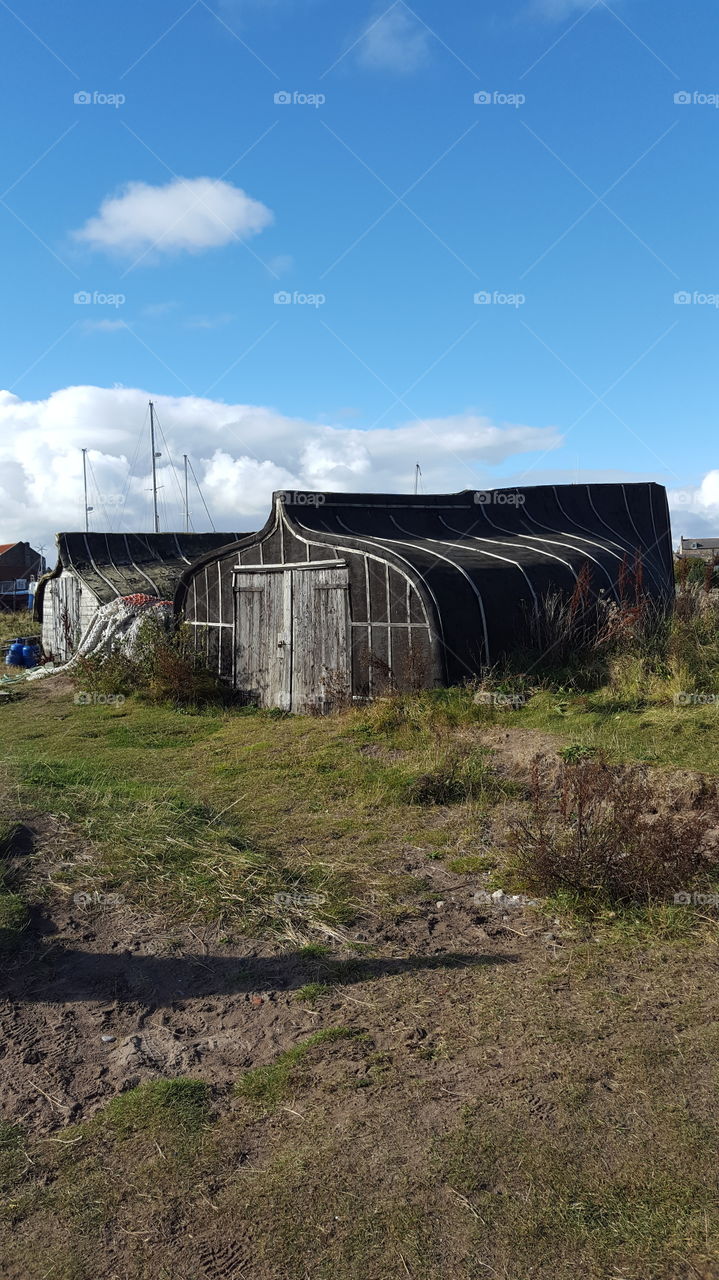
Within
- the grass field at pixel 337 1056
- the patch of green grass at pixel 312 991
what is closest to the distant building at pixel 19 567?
the grass field at pixel 337 1056

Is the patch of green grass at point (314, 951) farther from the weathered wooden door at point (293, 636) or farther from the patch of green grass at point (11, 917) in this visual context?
the weathered wooden door at point (293, 636)

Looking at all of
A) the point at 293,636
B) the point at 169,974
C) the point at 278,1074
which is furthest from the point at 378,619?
the point at 278,1074

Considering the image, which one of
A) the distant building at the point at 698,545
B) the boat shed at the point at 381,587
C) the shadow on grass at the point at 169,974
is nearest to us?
the shadow on grass at the point at 169,974

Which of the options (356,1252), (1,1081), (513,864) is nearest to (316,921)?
(513,864)

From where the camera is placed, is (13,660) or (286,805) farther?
(13,660)

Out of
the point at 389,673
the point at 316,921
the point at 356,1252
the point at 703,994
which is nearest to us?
the point at 356,1252

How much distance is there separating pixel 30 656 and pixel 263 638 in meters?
13.1

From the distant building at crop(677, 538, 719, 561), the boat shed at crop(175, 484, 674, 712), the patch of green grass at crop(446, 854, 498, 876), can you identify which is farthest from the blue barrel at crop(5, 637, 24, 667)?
the distant building at crop(677, 538, 719, 561)

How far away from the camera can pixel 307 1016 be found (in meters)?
4.93

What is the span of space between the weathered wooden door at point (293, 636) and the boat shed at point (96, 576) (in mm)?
7705

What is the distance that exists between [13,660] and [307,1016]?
79.0 feet

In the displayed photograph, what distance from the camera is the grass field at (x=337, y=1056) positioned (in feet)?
10.5

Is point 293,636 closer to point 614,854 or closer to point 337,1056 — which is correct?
point 614,854

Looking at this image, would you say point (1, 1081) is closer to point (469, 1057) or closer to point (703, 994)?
point (469, 1057)
